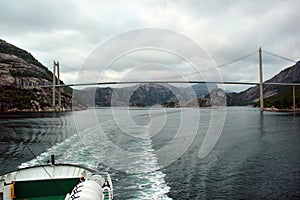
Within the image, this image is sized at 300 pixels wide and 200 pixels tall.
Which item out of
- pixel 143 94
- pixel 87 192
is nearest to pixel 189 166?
pixel 87 192

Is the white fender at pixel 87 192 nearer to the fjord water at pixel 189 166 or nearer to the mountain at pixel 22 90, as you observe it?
the fjord water at pixel 189 166

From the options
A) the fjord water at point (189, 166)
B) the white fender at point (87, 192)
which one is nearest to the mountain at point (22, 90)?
the fjord water at point (189, 166)

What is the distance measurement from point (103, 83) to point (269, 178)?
50.1 metres

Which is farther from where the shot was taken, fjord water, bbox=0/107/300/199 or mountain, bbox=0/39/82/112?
mountain, bbox=0/39/82/112

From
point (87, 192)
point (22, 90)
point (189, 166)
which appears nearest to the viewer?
point (87, 192)

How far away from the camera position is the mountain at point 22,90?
67.6 meters

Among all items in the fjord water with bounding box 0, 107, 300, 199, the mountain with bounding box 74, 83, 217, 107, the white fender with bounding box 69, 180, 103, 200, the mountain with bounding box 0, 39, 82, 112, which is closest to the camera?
the white fender with bounding box 69, 180, 103, 200

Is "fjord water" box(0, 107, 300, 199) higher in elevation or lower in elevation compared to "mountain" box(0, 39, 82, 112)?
lower

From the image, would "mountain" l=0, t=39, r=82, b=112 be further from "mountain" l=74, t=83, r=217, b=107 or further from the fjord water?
the fjord water

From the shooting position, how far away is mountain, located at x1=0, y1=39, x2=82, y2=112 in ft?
222

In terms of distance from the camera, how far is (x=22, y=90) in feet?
250

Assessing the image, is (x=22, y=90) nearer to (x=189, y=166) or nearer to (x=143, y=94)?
(x=143, y=94)

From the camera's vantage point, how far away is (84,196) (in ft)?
14.2

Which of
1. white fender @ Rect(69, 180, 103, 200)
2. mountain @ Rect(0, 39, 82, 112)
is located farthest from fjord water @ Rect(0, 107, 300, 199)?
mountain @ Rect(0, 39, 82, 112)
